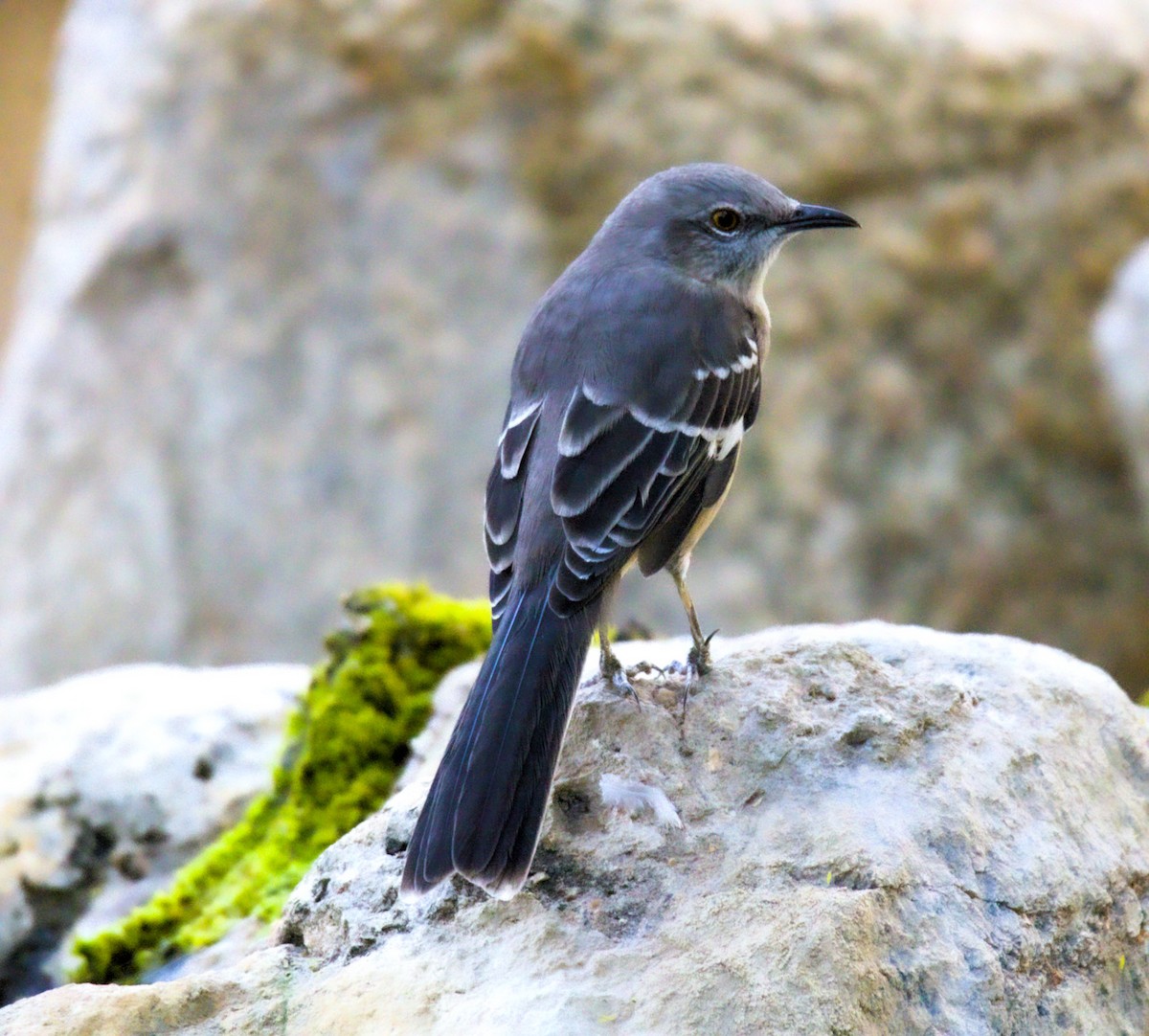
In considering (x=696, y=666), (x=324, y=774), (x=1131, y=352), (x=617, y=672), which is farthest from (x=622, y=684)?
(x=1131, y=352)

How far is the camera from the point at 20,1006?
320 centimetres

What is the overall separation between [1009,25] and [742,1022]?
28.4 feet

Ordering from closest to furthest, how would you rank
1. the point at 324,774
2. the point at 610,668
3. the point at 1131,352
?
the point at 610,668
the point at 324,774
the point at 1131,352

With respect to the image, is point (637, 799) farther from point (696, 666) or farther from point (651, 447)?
point (651, 447)

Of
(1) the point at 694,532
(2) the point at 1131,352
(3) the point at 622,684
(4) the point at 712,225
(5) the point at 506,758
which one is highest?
(2) the point at 1131,352

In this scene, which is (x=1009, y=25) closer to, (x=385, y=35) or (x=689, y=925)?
(x=385, y=35)

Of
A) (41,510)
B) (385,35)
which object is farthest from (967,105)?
(41,510)

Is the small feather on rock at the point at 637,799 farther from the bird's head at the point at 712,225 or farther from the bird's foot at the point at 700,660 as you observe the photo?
the bird's head at the point at 712,225

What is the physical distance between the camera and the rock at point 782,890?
3131mm

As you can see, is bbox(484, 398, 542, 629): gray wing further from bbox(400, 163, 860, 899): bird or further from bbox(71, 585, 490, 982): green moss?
bbox(71, 585, 490, 982): green moss

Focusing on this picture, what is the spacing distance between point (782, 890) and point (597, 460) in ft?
4.63

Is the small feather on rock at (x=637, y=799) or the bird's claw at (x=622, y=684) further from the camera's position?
the bird's claw at (x=622, y=684)

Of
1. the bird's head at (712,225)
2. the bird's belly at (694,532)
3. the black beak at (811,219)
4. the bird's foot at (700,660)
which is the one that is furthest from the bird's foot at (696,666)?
the black beak at (811,219)

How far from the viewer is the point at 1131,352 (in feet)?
30.5
